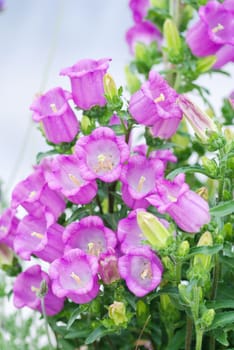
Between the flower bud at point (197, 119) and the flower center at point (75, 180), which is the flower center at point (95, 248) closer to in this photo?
the flower center at point (75, 180)

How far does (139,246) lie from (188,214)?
3.9 inches

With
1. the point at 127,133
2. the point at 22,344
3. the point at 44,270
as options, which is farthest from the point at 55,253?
the point at 22,344

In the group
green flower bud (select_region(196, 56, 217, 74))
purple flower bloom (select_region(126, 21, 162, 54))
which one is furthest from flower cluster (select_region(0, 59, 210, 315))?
purple flower bloom (select_region(126, 21, 162, 54))

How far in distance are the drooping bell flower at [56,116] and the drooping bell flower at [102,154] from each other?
0.08 m

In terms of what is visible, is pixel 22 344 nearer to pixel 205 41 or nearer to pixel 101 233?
pixel 101 233

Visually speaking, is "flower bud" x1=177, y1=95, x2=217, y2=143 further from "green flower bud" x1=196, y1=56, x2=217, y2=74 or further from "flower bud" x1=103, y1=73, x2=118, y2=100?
"green flower bud" x1=196, y1=56, x2=217, y2=74

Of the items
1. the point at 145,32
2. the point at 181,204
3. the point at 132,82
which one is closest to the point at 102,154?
the point at 181,204

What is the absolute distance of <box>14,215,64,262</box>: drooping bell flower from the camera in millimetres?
1155

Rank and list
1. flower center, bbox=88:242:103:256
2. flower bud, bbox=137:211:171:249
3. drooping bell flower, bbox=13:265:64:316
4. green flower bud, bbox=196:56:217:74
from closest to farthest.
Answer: flower bud, bbox=137:211:171:249, flower center, bbox=88:242:103:256, drooping bell flower, bbox=13:265:64:316, green flower bud, bbox=196:56:217:74

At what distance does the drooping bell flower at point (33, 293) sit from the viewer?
121 cm

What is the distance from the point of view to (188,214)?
102cm

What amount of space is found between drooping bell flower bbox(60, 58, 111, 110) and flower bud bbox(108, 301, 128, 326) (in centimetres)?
30

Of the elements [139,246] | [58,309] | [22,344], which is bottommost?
[22,344]

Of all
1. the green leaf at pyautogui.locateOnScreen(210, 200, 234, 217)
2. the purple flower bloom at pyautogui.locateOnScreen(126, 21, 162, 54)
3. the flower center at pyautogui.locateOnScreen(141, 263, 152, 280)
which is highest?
the purple flower bloom at pyautogui.locateOnScreen(126, 21, 162, 54)
